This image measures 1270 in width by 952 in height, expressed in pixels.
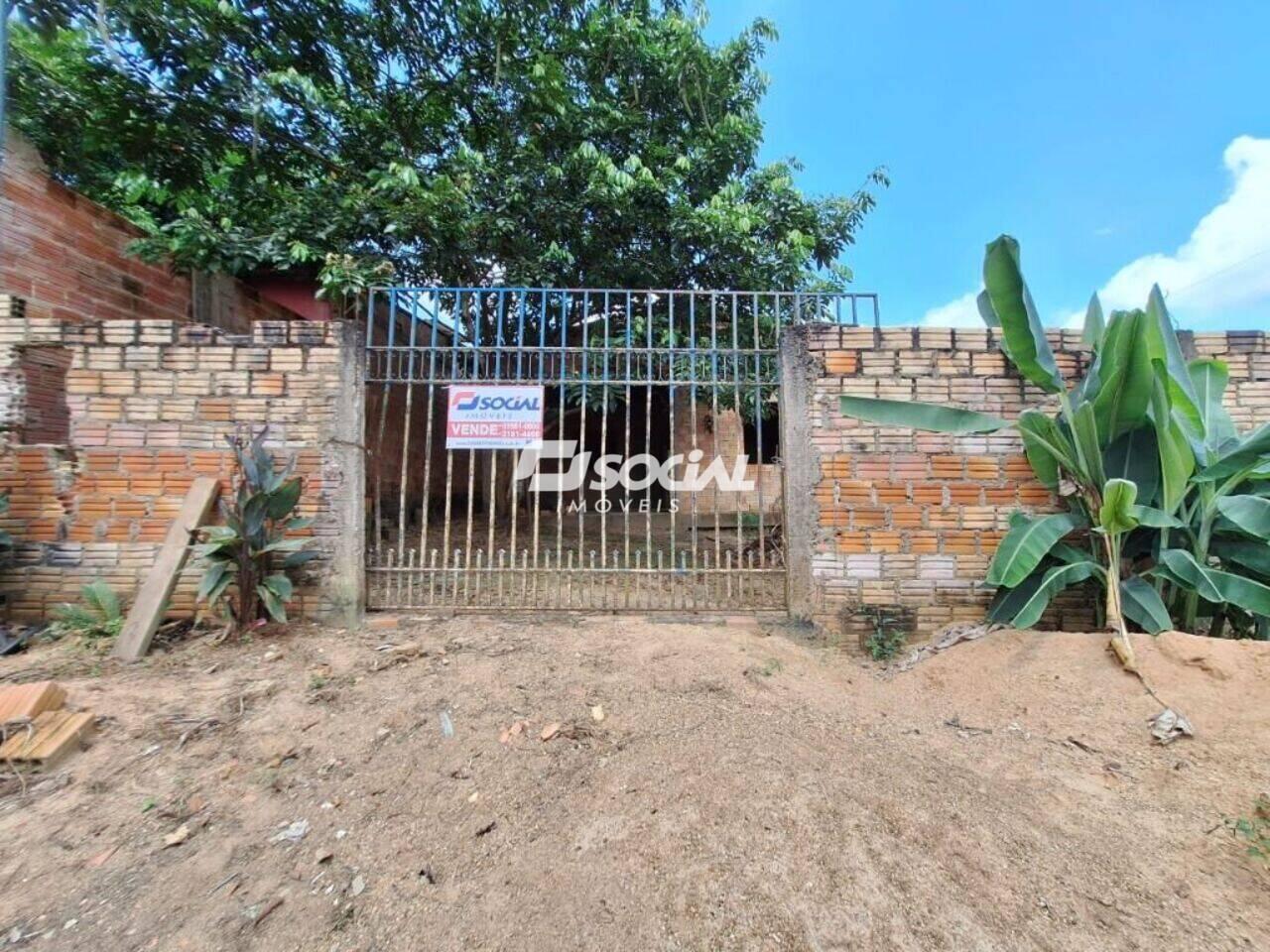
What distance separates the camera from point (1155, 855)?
179 cm

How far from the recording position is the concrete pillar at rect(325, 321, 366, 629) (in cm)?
354

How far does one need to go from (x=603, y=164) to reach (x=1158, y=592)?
5602 millimetres

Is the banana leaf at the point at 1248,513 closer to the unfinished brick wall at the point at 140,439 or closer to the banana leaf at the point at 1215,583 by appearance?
the banana leaf at the point at 1215,583

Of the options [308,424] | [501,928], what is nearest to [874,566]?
[501,928]

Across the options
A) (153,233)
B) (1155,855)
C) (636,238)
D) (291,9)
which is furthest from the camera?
(636,238)

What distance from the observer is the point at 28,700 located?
7.30 feet

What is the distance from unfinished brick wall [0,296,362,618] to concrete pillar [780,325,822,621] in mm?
2714

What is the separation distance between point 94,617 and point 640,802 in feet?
11.3

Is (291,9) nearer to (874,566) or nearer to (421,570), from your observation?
(421,570)

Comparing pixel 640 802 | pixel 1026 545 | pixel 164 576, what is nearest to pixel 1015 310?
pixel 1026 545

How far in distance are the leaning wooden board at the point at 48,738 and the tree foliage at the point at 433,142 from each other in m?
3.51

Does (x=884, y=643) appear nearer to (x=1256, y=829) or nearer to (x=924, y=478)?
(x=924, y=478)

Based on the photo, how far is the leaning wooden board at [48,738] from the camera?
210 cm

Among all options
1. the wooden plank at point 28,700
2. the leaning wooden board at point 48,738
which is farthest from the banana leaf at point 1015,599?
the wooden plank at point 28,700
